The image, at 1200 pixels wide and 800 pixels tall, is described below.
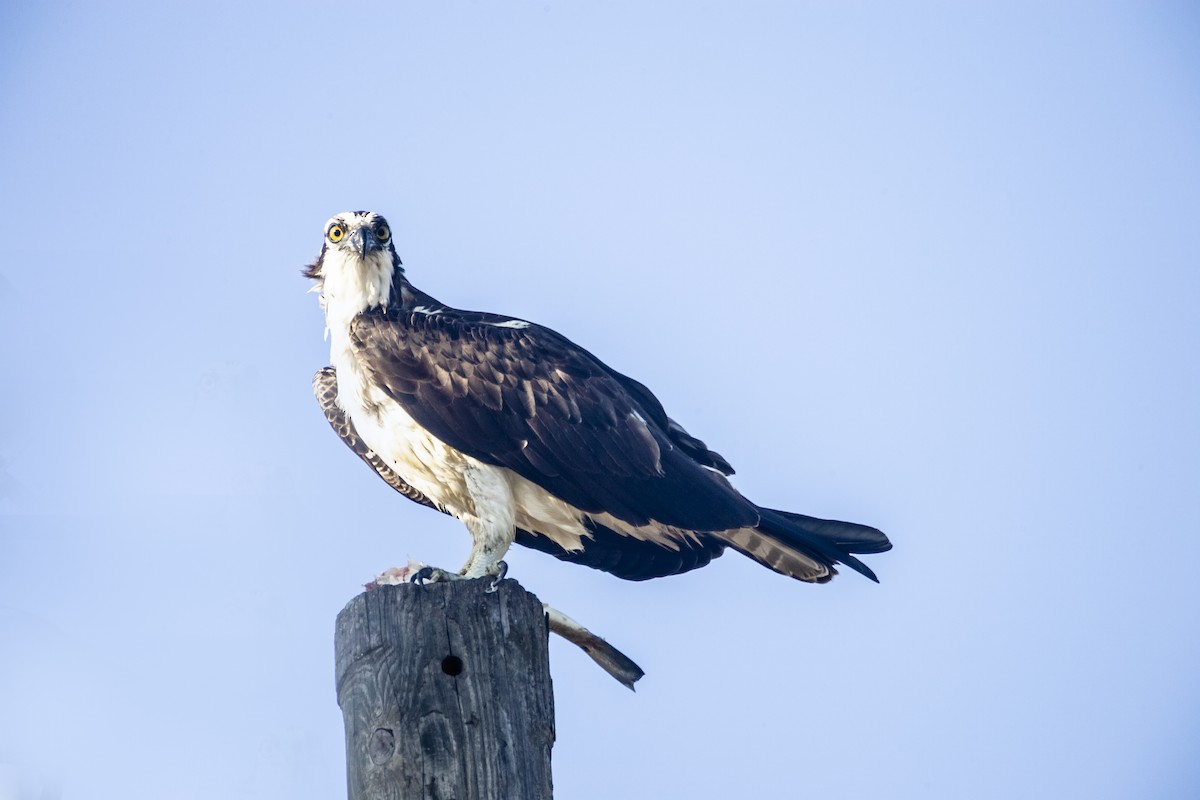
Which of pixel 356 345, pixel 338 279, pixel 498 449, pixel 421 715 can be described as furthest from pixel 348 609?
pixel 338 279

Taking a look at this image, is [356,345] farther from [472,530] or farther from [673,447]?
[673,447]

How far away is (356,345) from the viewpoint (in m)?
6.61

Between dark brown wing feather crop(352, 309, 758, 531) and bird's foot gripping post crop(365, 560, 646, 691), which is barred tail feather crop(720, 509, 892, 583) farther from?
bird's foot gripping post crop(365, 560, 646, 691)

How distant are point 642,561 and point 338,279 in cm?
213

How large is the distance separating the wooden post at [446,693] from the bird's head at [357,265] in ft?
9.76

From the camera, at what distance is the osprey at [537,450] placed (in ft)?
20.6

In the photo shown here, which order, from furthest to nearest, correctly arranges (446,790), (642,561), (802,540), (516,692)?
(642,561) → (802,540) → (516,692) → (446,790)

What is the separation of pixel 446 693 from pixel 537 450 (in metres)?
2.55

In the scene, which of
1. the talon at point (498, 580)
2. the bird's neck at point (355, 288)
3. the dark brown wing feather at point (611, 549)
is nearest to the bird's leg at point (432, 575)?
the talon at point (498, 580)

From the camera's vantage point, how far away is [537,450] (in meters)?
6.29

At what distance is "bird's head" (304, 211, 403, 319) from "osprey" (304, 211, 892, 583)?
11 mm

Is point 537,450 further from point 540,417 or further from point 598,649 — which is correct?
point 598,649

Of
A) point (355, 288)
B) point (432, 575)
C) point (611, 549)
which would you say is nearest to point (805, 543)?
point (611, 549)

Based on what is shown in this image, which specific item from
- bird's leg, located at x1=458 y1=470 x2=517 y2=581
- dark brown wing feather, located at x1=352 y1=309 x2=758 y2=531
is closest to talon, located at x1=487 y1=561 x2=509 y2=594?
bird's leg, located at x1=458 y1=470 x2=517 y2=581
